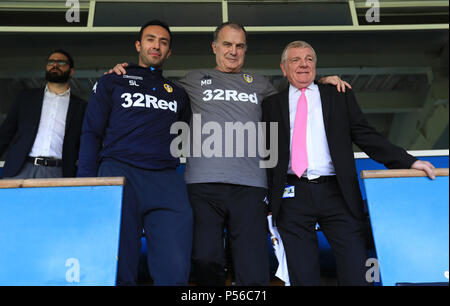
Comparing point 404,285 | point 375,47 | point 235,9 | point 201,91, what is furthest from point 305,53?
point 375,47

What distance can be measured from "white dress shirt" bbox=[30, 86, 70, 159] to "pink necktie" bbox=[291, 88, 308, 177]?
1.31 meters

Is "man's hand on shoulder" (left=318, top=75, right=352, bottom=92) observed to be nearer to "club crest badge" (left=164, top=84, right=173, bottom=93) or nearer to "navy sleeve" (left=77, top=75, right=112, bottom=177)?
"club crest badge" (left=164, top=84, right=173, bottom=93)

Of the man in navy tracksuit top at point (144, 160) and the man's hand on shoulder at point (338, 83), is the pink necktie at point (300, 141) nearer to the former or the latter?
the man's hand on shoulder at point (338, 83)

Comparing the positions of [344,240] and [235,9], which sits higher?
[235,9]

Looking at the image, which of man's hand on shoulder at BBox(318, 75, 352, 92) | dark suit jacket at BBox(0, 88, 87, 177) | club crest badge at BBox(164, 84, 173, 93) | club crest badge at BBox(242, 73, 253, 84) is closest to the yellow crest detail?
club crest badge at BBox(164, 84, 173, 93)

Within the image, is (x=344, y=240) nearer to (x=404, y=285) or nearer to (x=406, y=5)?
(x=404, y=285)

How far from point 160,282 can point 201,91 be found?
0.96 meters

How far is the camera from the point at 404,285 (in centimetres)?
147

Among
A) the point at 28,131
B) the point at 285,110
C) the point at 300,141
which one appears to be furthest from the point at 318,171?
the point at 28,131

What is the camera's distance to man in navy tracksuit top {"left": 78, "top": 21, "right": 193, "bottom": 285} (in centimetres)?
166

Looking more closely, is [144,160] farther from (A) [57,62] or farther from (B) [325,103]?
(A) [57,62]

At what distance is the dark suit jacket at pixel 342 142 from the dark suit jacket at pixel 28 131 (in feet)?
3.60

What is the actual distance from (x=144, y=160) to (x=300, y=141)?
725 millimetres

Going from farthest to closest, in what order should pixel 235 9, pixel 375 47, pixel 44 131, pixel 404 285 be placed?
pixel 375 47
pixel 235 9
pixel 44 131
pixel 404 285
